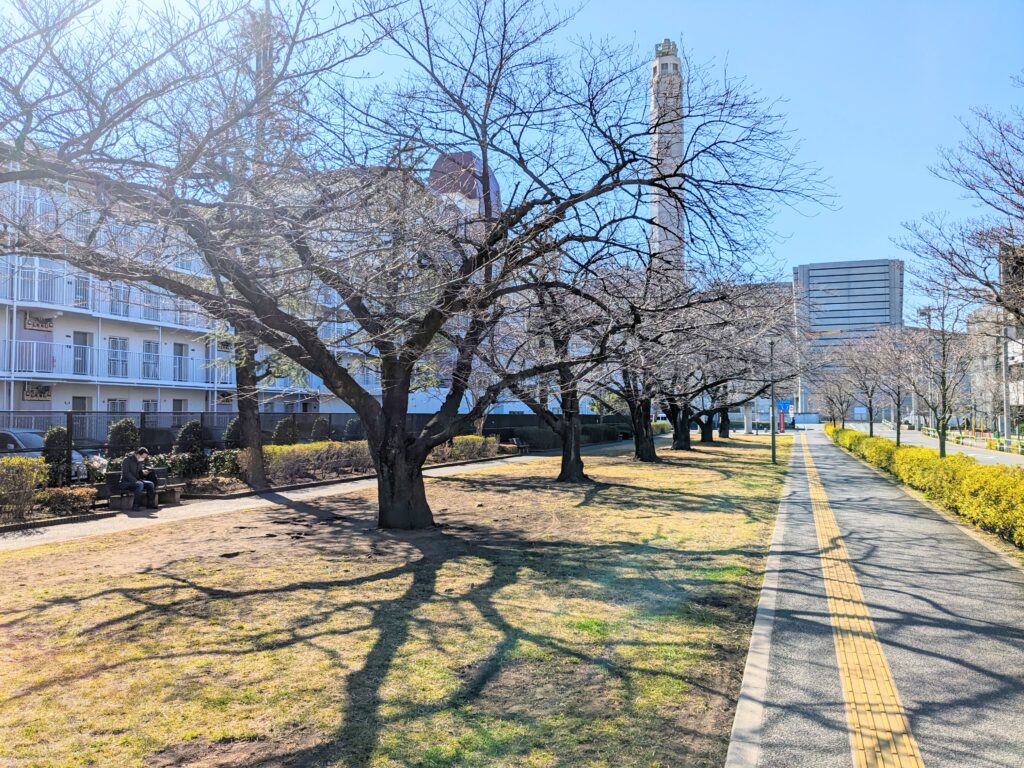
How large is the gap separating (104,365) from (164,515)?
17.1 m

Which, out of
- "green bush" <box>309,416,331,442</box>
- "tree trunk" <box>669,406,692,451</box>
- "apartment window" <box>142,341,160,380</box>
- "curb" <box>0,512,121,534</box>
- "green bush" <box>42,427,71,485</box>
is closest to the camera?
"curb" <box>0,512,121,534</box>

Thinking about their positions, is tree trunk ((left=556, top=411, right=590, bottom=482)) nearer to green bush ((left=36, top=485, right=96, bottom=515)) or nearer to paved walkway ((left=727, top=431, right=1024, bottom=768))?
paved walkway ((left=727, top=431, right=1024, bottom=768))

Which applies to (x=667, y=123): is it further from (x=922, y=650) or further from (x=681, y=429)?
(x=681, y=429)

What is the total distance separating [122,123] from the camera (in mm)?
5117

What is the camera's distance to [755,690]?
4.43 metres

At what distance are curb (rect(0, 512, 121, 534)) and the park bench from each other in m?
0.37

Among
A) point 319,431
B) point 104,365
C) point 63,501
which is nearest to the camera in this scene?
point 63,501

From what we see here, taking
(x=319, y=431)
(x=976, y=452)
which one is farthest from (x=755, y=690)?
(x=976, y=452)

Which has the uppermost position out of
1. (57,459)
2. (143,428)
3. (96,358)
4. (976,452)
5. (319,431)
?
(96,358)

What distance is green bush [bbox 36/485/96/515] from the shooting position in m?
11.8

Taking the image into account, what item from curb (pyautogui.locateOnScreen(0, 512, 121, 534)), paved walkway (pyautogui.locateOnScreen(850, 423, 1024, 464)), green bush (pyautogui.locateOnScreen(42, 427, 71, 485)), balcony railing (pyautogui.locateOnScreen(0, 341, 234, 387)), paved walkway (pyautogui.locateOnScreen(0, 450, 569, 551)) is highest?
balcony railing (pyautogui.locateOnScreen(0, 341, 234, 387))

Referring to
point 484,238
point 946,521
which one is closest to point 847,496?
point 946,521

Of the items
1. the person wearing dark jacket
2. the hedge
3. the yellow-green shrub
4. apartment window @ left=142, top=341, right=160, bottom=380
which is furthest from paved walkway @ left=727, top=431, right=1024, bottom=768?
apartment window @ left=142, top=341, right=160, bottom=380

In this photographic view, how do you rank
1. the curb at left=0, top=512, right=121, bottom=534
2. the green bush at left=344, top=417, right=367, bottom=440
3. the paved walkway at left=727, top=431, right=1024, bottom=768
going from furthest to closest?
the green bush at left=344, top=417, right=367, bottom=440 < the curb at left=0, top=512, right=121, bottom=534 < the paved walkway at left=727, top=431, right=1024, bottom=768
